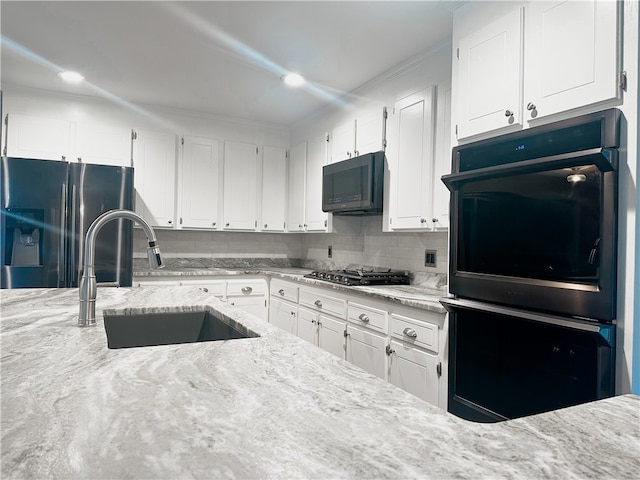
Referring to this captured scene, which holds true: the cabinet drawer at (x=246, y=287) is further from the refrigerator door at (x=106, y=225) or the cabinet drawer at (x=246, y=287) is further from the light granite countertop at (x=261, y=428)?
the light granite countertop at (x=261, y=428)

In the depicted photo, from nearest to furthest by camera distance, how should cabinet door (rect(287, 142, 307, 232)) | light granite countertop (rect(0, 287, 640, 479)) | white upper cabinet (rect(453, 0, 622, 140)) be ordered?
light granite countertop (rect(0, 287, 640, 479))
white upper cabinet (rect(453, 0, 622, 140))
cabinet door (rect(287, 142, 307, 232))

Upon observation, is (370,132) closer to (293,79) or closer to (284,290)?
(293,79)

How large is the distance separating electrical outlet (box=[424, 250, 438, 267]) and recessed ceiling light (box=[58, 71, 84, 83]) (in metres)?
3.13

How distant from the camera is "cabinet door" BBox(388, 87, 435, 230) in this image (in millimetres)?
2779

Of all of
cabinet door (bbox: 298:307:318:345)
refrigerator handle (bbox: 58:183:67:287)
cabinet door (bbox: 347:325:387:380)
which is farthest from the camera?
cabinet door (bbox: 298:307:318:345)

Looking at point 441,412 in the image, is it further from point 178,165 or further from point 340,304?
point 178,165

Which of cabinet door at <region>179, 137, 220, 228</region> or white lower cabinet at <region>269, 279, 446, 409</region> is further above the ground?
cabinet door at <region>179, 137, 220, 228</region>

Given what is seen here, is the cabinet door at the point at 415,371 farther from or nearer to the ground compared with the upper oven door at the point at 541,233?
nearer to the ground

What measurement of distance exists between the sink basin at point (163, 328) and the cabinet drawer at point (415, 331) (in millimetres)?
1176

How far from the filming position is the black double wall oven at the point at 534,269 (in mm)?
1454

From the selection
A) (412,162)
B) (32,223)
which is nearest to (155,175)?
(32,223)

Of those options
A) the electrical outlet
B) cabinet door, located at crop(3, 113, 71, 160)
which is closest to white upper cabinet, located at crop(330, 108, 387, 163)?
the electrical outlet

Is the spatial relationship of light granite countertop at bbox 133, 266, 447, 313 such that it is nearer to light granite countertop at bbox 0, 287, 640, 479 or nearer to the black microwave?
the black microwave

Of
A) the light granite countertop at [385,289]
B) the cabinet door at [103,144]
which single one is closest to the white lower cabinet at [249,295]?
the light granite countertop at [385,289]
